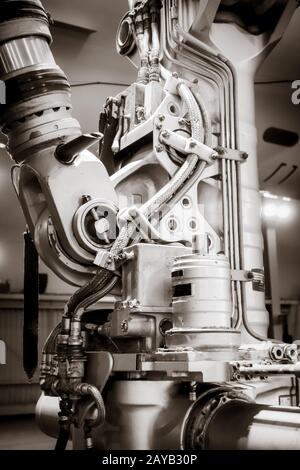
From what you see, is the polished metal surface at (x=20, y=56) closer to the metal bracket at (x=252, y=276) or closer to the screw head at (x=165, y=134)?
the screw head at (x=165, y=134)

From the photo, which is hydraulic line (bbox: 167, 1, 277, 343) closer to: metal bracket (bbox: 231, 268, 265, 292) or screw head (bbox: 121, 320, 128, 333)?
metal bracket (bbox: 231, 268, 265, 292)

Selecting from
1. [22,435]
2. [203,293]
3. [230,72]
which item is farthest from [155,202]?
[22,435]

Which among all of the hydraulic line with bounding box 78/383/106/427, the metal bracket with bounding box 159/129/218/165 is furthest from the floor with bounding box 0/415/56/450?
the metal bracket with bounding box 159/129/218/165

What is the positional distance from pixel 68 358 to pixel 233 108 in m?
1.43

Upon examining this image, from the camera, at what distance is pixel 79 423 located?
2.10m

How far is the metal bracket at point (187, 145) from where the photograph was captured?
93.8 inches

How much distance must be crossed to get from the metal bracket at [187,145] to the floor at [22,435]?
3.26 meters

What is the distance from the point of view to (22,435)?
5246 mm

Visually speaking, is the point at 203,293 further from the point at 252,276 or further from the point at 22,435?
the point at 22,435

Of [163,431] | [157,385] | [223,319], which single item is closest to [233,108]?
[223,319]

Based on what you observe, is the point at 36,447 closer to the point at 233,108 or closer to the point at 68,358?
the point at 68,358

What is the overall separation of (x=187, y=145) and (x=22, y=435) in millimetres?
4011

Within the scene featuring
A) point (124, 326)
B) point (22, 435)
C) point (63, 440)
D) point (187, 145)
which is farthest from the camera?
point (22, 435)

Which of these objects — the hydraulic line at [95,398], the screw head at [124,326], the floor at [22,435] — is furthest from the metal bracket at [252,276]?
the floor at [22,435]
